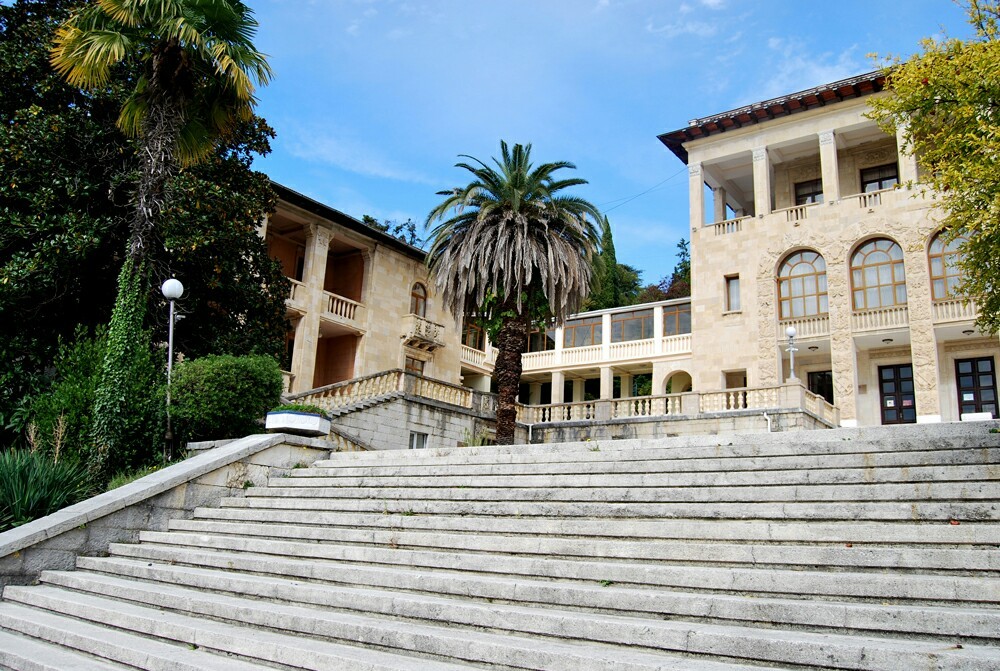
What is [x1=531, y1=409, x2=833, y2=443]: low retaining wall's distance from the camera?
75.4ft

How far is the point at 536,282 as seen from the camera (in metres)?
21.4

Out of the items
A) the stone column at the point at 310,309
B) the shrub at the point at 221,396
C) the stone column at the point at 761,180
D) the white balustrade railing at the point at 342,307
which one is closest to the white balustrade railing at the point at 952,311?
the stone column at the point at 761,180

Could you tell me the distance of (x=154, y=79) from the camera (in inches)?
558

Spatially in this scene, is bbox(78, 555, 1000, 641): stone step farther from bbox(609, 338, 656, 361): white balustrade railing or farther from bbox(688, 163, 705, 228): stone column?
bbox(609, 338, 656, 361): white balustrade railing

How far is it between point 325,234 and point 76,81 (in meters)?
15.0

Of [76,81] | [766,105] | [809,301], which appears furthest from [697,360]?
[76,81]

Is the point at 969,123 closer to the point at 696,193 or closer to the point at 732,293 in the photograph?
the point at 732,293

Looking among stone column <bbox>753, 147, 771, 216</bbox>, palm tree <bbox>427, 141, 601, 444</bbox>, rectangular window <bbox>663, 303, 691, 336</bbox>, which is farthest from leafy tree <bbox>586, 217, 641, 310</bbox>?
palm tree <bbox>427, 141, 601, 444</bbox>

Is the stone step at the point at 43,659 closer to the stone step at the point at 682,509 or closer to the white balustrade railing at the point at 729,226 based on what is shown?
the stone step at the point at 682,509

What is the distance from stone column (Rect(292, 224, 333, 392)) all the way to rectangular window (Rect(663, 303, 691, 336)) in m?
18.0

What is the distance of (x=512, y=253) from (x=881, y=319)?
15432 millimetres

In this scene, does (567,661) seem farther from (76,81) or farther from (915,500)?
(76,81)

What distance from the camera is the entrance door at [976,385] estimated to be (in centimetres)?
2664

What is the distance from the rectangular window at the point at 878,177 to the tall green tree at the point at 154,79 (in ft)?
83.5
